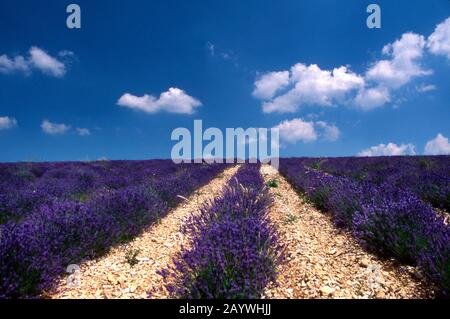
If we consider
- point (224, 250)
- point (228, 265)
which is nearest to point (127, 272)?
point (224, 250)

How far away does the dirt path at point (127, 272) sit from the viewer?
8.80ft

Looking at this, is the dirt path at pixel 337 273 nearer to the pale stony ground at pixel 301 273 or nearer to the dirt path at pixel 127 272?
the pale stony ground at pixel 301 273

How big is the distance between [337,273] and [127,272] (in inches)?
81.8

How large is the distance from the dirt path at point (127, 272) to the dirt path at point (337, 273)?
1.15 meters

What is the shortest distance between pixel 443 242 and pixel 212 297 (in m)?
1.98

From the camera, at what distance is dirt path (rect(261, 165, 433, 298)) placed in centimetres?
254

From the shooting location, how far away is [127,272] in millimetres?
3131

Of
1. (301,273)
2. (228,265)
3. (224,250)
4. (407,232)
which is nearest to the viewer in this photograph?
(228,265)

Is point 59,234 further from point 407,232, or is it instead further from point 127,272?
point 407,232

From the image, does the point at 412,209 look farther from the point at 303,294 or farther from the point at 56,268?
the point at 56,268

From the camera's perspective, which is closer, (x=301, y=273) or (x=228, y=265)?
(x=228, y=265)

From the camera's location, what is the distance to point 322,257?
3365 mm

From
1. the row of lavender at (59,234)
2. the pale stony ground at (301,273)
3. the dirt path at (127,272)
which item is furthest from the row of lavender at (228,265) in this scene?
the row of lavender at (59,234)
